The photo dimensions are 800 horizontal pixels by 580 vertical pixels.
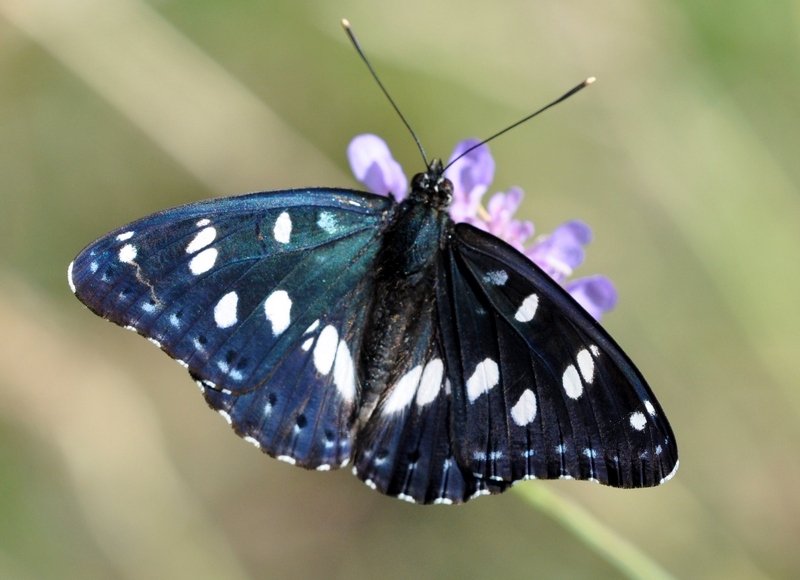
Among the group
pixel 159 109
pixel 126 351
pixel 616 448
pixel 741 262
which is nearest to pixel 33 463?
pixel 126 351

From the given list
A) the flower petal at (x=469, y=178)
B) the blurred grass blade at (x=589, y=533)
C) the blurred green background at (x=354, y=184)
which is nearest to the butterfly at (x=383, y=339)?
the blurred grass blade at (x=589, y=533)

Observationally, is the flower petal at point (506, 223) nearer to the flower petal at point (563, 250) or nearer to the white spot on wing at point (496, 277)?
the flower petal at point (563, 250)

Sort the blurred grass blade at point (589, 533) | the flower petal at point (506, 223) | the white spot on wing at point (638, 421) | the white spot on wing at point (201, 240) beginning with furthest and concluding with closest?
the flower petal at point (506, 223)
the blurred grass blade at point (589, 533)
the white spot on wing at point (201, 240)
the white spot on wing at point (638, 421)

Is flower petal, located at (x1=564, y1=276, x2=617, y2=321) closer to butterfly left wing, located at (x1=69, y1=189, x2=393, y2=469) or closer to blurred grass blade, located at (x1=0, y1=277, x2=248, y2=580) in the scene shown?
butterfly left wing, located at (x1=69, y1=189, x2=393, y2=469)

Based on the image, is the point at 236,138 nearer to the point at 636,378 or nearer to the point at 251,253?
the point at 251,253

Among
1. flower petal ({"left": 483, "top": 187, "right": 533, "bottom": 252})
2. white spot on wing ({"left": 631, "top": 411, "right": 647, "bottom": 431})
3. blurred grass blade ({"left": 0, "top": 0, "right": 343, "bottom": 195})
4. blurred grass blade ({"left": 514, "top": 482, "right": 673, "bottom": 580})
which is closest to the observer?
white spot on wing ({"left": 631, "top": 411, "right": 647, "bottom": 431})

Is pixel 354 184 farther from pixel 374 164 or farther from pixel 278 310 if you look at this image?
pixel 278 310

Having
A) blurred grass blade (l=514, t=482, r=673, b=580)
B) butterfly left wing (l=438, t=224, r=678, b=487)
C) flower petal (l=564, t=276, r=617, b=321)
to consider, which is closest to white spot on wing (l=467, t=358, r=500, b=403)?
butterfly left wing (l=438, t=224, r=678, b=487)

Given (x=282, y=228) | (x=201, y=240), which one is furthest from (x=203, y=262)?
(x=282, y=228)
